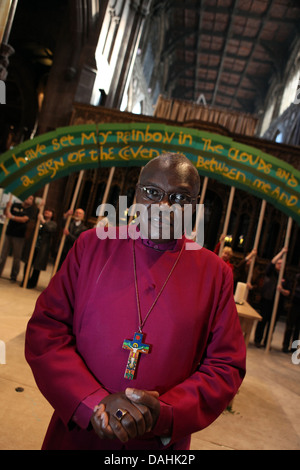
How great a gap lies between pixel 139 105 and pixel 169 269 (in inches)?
778

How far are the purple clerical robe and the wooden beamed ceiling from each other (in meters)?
18.9

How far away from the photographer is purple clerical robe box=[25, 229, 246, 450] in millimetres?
1168

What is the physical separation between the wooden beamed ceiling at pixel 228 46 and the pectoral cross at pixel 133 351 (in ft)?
62.7

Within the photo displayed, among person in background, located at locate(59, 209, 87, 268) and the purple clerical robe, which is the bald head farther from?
person in background, located at locate(59, 209, 87, 268)

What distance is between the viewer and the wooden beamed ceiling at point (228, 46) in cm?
1719

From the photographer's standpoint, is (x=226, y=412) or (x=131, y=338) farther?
(x=226, y=412)

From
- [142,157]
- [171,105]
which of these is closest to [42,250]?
[142,157]

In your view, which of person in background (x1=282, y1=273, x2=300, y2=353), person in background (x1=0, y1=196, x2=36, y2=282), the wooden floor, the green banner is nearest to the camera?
the wooden floor

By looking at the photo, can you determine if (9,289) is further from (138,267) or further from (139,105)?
(139,105)

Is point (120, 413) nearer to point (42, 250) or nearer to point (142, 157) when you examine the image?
point (142, 157)

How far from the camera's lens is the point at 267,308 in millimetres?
6711

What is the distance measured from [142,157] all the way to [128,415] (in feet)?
17.4

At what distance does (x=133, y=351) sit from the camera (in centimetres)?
121

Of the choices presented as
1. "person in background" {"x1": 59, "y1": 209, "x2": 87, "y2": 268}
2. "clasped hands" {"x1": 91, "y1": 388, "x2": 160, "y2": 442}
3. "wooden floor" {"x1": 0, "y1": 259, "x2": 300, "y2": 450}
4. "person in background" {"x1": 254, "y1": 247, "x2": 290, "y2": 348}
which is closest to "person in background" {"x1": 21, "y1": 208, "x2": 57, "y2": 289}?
"person in background" {"x1": 59, "y1": 209, "x2": 87, "y2": 268}
